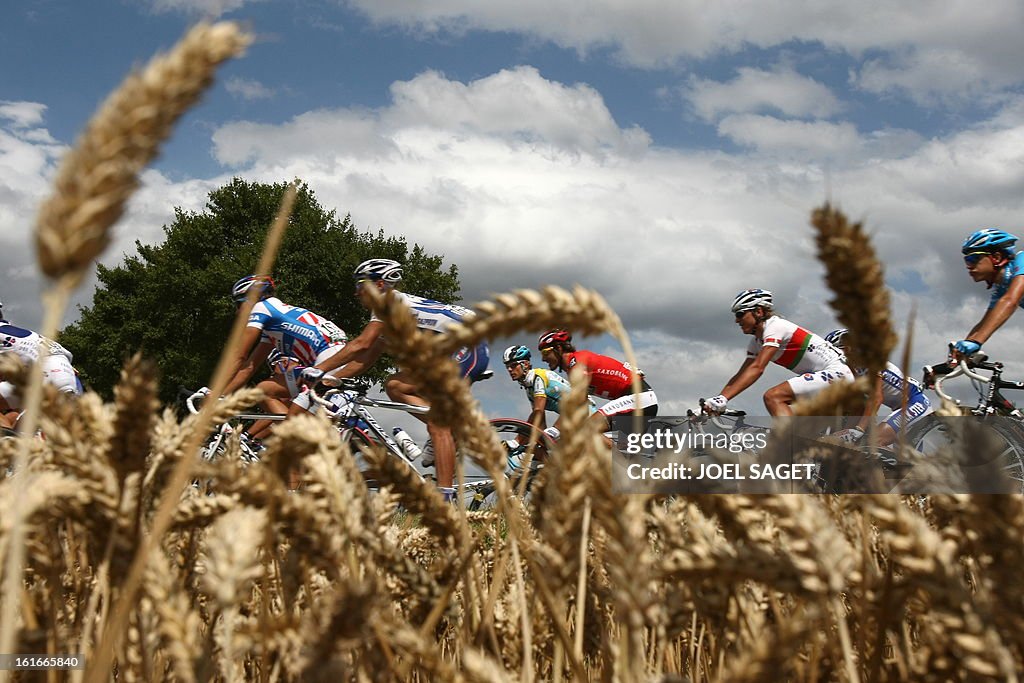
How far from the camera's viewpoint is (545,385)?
1208 cm

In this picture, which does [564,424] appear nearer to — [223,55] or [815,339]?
[223,55]

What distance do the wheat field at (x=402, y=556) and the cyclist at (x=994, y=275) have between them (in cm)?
755

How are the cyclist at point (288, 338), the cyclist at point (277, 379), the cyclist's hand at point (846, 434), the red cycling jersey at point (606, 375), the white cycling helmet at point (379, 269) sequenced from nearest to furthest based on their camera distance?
the cyclist's hand at point (846, 434)
the cyclist at point (288, 338)
the white cycling helmet at point (379, 269)
the cyclist at point (277, 379)
the red cycling jersey at point (606, 375)

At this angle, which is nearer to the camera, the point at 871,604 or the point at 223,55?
the point at 223,55

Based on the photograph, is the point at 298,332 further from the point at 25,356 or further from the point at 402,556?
the point at 402,556

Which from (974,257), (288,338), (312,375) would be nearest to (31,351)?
(288,338)

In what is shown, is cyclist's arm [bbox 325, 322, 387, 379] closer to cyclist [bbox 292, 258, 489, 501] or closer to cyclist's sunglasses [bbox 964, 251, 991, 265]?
cyclist [bbox 292, 258, 489, 501]

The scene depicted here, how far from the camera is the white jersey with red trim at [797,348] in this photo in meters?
9.83

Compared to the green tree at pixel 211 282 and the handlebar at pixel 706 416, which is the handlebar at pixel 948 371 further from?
the green tree at pixel 211 282

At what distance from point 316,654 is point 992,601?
0.54 meters

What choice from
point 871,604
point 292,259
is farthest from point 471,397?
point 292,259

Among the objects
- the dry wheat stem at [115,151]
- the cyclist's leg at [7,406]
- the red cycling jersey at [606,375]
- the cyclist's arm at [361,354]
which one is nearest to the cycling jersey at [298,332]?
the cyclist's arm at [361,354]

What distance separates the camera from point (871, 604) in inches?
34.9

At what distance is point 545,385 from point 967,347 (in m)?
5.58
